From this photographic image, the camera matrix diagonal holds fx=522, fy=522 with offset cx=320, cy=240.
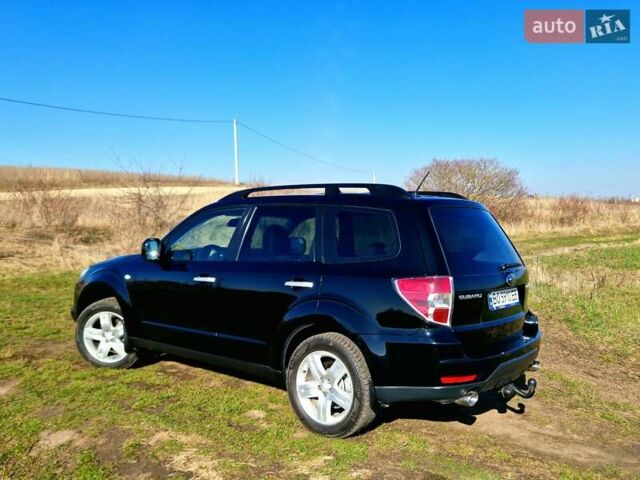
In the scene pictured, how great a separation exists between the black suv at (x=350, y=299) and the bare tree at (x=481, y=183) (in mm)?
21920

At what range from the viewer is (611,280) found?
10.2 metres

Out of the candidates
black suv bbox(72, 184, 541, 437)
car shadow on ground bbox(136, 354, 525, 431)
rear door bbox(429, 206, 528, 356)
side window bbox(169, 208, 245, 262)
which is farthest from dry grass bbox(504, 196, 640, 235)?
black suv bbox(72, 184, 541, 437)

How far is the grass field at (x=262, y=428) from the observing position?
10.6 ft

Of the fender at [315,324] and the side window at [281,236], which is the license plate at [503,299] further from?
the side window at [281,236]

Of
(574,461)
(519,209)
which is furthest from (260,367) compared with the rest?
(519,209)

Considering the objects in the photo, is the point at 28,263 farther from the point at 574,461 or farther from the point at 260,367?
the point at 574,461

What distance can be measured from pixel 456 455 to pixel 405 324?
95cm

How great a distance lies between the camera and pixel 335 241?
3811 millimetres

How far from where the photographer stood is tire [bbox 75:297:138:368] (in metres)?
5.15

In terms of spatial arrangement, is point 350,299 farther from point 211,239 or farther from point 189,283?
point 211,239

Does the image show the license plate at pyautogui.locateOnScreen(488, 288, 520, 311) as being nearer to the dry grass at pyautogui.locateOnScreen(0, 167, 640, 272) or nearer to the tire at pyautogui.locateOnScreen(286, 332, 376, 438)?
the tire at pyautogui.locateOnScreen(286, 332, 376, 438)

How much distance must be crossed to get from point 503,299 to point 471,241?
47 cm

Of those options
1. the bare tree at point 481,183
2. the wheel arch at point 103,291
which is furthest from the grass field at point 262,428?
the bare tree at point 481,183

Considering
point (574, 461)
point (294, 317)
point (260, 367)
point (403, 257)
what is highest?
point (403, 257)
